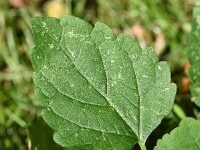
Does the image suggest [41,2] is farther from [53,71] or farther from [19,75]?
[53,71]

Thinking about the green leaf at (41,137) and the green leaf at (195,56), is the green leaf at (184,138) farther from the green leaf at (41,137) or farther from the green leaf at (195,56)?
the green leaf at (41,137)

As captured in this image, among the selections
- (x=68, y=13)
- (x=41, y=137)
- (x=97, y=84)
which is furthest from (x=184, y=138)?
(x=68, y=13)

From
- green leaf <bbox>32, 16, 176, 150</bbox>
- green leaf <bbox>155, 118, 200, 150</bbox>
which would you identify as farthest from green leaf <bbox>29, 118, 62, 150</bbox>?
green leaf <bbox>155, 118, 200, 150</bbox>

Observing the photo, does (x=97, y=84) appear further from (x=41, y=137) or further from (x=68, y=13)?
(x=68, y=13)

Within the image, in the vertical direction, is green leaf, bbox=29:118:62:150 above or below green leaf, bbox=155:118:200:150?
below

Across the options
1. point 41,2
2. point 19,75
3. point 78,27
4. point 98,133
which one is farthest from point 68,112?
point 41,2

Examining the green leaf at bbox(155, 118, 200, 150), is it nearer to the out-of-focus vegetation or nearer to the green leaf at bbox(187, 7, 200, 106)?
the green leaf at bbox(187, 7, 200, 106)
